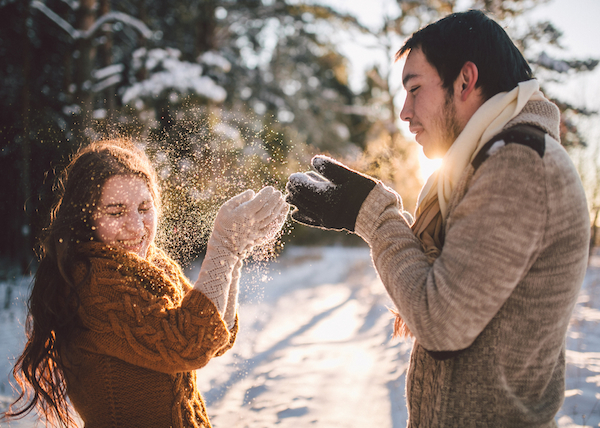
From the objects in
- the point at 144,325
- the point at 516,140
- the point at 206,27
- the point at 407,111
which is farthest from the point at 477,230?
the point at 206,27

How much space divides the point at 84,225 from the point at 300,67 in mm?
11578

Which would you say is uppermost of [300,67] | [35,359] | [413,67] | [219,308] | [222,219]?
[300,67]

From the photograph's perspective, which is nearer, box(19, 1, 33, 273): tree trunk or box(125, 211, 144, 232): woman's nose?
box(125, 211, 144, 232): woman's nose

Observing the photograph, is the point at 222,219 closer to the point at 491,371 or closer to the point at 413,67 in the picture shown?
the point at 413,67

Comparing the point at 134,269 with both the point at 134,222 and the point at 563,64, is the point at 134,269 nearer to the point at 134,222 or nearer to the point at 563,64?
the point at 134,222

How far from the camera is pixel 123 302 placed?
1.26 metres

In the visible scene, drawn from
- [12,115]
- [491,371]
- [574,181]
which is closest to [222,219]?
[491,371]

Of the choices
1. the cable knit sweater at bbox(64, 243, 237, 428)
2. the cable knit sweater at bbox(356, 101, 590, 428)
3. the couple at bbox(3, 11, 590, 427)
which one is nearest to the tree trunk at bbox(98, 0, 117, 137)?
the couple at bbox(3, 11, 590, 427)

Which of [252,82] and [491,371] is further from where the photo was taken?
[252,82]

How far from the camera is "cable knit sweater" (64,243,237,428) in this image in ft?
4.09

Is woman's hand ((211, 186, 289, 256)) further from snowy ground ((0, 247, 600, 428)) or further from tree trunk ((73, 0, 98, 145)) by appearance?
tree trunk ((73, 0, 98, 145))

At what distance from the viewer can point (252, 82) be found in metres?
9.64

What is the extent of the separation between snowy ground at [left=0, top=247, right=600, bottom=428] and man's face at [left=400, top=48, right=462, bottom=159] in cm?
118

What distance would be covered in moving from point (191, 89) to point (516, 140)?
727cm
